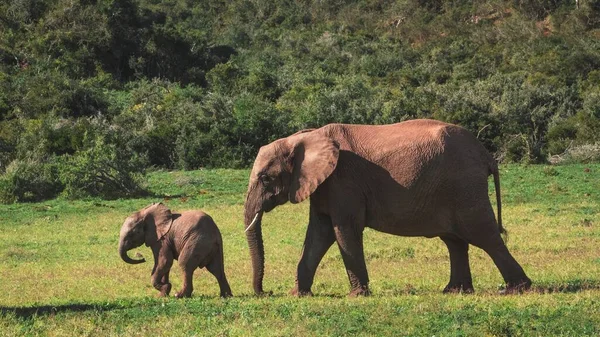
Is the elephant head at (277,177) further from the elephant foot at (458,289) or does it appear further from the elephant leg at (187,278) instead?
the elephant foot at (458,289)

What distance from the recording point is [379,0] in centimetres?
8431

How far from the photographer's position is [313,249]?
45.3 ft

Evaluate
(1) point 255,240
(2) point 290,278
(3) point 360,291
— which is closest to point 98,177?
(2) point 290,278

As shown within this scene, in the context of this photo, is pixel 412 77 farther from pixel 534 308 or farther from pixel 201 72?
pixel 534 308

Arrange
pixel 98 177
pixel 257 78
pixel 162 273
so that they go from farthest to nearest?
pixel 257 78
pixel 98 177
pixel 162 273

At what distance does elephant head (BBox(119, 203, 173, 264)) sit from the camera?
14367mm

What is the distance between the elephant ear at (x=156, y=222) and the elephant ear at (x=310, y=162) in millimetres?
1784

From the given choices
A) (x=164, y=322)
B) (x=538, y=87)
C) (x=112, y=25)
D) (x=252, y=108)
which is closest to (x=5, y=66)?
(x=112, y=25)

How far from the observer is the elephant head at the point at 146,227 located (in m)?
14.4

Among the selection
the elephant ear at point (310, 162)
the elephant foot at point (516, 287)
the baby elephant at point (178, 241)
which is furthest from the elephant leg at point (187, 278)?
the elephant foot at point (516, 287)

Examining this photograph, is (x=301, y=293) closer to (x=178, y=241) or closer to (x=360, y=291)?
(x=360, y=291)

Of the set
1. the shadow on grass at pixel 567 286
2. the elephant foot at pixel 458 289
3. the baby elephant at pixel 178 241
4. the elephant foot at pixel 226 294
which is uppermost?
the baby elephant at pixel 178 241

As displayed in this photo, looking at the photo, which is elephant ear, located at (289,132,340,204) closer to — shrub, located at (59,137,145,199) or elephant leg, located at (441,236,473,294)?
elephant leg, located at (441,236,473,294)

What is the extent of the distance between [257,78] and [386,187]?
127ft
